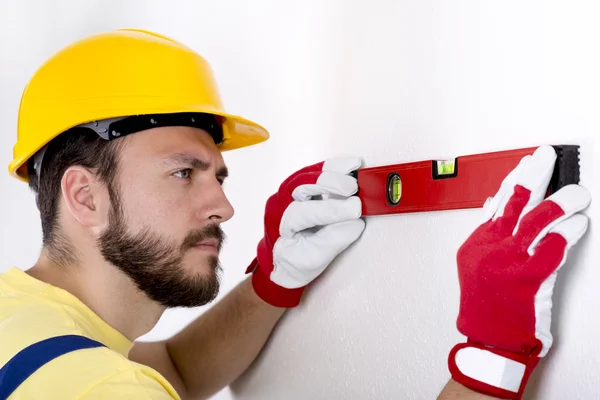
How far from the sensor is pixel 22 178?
63.1 inches

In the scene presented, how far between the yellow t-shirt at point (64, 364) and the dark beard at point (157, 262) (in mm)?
171

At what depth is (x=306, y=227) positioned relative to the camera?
1510 mm

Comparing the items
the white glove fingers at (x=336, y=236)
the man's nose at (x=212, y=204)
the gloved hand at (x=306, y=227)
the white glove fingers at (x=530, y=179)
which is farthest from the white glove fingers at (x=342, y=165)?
the white glove fingers at (x=530, y=179)

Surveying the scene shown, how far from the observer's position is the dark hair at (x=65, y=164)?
4.44 ft

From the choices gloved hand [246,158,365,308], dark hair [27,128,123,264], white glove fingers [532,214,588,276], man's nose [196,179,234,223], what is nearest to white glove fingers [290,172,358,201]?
gloved hand [246,158,365,308]

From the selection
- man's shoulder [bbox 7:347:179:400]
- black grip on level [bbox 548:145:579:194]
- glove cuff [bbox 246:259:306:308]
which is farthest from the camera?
glove cuff [bbox 246:259:306:308]

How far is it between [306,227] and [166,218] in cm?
33

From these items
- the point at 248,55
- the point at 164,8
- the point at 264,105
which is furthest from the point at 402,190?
the point at 164,8

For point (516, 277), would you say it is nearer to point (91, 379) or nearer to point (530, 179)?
point (530, 179)

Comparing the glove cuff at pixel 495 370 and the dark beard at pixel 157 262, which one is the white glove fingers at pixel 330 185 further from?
the glove cuff at pixel 495 370

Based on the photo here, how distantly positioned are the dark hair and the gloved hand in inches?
16.4

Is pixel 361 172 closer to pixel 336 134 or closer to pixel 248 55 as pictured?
pixel 336 134

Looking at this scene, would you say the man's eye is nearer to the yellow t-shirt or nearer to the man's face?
the man's face

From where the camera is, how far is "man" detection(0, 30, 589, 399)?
981 mm
